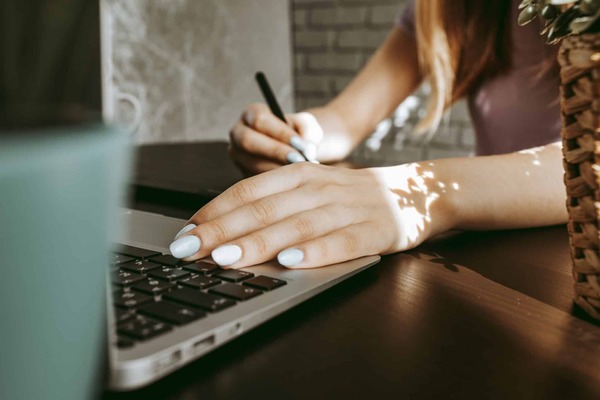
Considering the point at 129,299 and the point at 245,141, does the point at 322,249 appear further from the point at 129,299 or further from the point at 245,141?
the point at 245,141

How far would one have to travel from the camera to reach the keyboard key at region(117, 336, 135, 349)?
0.97ft

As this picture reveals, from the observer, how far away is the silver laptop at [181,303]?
0.96 feet

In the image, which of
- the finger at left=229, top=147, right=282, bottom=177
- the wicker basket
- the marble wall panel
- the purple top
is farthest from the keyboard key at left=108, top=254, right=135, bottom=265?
the marble wall panel

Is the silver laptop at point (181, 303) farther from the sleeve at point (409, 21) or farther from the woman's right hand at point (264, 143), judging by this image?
the sleeve at point (409, 21)

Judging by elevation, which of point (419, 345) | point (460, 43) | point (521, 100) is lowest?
point (419, 345)

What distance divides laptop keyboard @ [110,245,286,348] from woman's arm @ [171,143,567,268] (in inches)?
1.0

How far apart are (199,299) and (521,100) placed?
93cm

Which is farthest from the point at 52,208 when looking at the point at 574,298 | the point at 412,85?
the point at 412,85

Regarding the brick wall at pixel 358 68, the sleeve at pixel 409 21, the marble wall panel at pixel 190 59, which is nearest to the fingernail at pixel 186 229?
the sleeve at pixel 409 21

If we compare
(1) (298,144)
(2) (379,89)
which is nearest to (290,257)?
(1) (298,144)

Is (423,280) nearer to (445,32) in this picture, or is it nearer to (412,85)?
(445,32)

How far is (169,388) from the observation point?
1.00 ft

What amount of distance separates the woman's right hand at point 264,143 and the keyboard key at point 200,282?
42 centimetres

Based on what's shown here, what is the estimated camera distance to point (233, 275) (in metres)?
0.43
